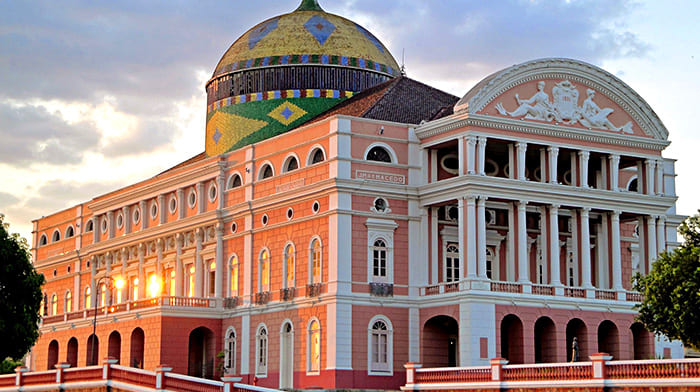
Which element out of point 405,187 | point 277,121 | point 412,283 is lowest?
point 412,283

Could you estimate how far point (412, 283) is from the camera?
53.9 metres

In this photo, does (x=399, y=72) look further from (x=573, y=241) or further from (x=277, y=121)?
(x=573, y=241)

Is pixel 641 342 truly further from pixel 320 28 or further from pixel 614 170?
pixel 320 28

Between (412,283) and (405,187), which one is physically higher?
(405,187)

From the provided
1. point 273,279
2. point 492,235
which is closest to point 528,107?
point 492,235

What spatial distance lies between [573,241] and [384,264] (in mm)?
7959

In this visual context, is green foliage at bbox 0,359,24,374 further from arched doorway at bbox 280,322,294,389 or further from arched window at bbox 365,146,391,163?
arched window at bbox 365,146,391,163

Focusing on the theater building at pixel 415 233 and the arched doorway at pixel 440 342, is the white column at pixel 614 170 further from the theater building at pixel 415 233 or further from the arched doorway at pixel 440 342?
the arched doorway at pixel 440 342

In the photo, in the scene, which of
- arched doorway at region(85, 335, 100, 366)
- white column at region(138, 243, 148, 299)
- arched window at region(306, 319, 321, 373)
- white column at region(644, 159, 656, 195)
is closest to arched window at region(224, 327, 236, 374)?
arched window at region(306, 319, 321, 373)

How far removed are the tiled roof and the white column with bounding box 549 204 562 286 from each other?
630 centimetres

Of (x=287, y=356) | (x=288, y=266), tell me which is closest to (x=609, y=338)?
(x=287, y=356)

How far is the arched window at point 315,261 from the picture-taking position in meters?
53.9

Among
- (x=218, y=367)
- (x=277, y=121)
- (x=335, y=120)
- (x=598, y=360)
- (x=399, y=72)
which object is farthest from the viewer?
(x=399, y=72)

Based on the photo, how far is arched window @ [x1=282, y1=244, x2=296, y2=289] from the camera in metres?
55.7
